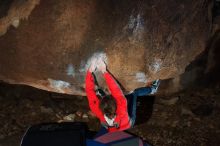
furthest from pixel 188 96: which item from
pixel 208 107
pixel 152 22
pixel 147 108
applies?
pixel 152 22

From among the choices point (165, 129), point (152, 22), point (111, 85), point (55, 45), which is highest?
point (152, 22)

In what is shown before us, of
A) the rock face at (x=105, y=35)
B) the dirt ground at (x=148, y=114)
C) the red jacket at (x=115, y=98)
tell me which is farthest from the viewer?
the dirt ground at (x=148, y=114)

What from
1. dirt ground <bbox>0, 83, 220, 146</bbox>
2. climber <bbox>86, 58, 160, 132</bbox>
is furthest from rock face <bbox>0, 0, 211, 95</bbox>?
dirt ground <bbox>0, 83, 220, 146</bbox>

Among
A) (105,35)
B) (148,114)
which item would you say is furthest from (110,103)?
(148,114)

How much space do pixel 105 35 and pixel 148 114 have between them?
1.14 meters

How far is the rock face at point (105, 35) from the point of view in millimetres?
1854

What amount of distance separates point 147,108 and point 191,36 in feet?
3.44

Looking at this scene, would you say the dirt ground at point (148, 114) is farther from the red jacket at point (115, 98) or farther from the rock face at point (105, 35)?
the rock face at point (105, 35)

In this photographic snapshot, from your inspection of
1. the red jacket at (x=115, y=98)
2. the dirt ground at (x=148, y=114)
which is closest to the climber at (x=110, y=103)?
the red jacket at (x=115, y=98)

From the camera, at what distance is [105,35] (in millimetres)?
1870

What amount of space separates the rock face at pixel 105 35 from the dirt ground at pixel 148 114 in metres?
0.77

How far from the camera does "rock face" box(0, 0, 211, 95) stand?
1.85 m

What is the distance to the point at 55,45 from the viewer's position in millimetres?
1906

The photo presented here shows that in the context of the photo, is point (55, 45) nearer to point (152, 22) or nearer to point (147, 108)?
Result: point (152, 22)
